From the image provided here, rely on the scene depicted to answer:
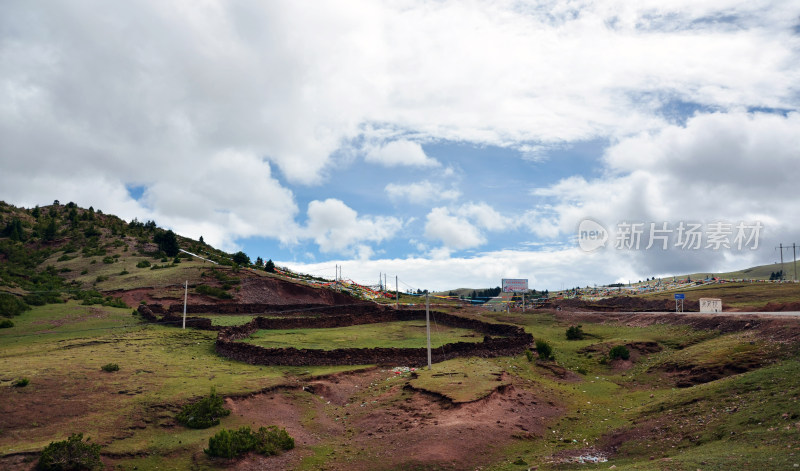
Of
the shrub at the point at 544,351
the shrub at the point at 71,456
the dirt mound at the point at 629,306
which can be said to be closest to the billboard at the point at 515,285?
the dirt mound at the point at 629,306

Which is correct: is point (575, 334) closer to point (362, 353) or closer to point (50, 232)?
point (362, 353)

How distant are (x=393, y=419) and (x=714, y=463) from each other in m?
11.8

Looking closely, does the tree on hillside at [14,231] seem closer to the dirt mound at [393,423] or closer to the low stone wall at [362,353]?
the low stone wall at [362,353]

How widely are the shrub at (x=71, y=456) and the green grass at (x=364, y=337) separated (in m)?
18.8

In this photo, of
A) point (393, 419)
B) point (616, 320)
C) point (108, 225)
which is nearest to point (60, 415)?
point (393, 419)

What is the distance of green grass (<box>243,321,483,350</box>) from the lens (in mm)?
36688

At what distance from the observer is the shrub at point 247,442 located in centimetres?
1714

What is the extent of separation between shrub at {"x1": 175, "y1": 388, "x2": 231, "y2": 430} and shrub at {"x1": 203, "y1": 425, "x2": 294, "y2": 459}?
5.78 ft

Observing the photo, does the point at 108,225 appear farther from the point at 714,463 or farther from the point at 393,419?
the point at 714,463

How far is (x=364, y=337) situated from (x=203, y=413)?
21651 mm

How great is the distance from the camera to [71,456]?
15414 mm

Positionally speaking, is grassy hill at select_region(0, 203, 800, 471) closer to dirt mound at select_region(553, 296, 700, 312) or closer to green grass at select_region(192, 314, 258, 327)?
green grass at select_region(192, 314, 258, 327)

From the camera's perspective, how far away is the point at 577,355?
33125 millimetres

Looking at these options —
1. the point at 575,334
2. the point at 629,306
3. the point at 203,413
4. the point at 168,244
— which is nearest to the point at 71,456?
the point at 203,413
